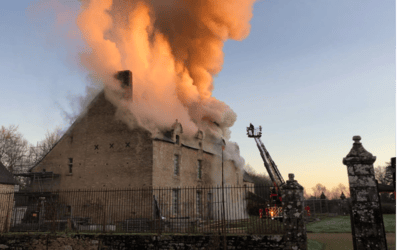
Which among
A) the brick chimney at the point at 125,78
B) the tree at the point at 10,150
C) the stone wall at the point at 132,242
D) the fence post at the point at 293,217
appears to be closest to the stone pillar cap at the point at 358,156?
the fence post at the point at 293,217

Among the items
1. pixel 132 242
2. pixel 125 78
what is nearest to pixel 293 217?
pixel 132 242

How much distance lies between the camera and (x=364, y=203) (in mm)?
7094

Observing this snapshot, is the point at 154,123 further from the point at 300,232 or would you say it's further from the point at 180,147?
the point at 300,232

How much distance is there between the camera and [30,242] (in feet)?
47.7

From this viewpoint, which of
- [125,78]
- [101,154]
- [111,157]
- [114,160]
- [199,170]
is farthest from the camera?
[199,170]

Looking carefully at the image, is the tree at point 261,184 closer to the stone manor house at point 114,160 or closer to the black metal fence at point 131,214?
the black metal fence at point 131,214

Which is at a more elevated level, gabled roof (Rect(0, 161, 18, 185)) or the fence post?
gabled roof (Rect(0, 161, 18, 185))

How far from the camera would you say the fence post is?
1012cm

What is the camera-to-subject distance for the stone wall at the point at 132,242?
39.1 ft

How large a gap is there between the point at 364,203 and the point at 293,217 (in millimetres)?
3556

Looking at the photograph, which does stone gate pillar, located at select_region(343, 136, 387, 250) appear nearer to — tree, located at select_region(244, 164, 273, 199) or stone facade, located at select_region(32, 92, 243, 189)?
tree, located at select_region(244, 164, 273, 199)

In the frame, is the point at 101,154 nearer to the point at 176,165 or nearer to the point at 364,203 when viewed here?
the point at 176,165

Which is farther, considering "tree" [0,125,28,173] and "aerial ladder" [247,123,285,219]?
"tree" [0,125,28,173]

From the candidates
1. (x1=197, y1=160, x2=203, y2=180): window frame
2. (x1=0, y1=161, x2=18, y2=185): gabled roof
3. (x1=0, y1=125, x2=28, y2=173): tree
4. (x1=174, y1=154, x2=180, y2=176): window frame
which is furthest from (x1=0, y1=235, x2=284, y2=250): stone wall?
(x1=0, y1=125, x2=28, y2=173): tree
